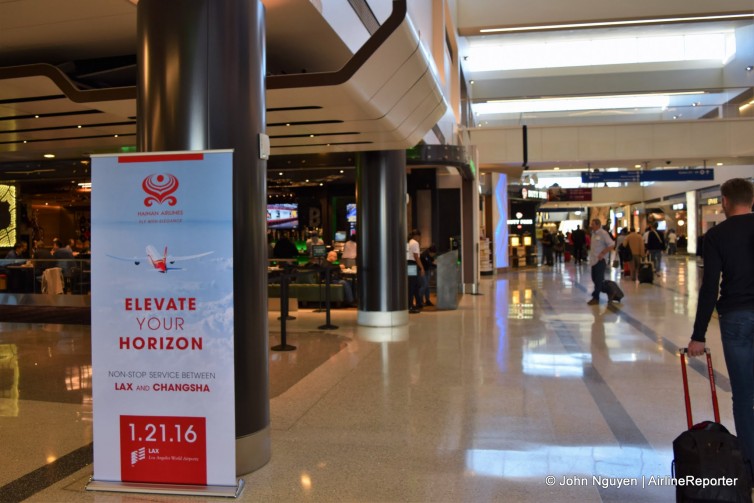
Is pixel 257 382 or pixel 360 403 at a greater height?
pixel 257 382

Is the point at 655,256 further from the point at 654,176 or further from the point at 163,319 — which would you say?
the point at 163,319

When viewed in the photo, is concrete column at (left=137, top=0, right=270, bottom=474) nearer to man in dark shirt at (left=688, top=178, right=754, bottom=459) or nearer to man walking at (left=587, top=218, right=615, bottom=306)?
man in dark shirt at (left=688, top=178, right=754, bottom=459)

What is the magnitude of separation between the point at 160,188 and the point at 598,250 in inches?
394

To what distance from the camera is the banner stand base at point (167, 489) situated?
10.8 ft

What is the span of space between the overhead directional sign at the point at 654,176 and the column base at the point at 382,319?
17773mm

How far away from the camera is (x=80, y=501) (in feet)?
10.8

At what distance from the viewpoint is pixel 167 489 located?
10.9 ft

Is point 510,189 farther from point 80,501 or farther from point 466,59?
point 80,501

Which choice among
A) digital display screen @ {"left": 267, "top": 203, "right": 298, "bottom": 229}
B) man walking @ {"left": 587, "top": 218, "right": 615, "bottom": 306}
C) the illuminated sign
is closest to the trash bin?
man walking @ {"left": 587, "top": 218, "right": 615, "bottom": 306}

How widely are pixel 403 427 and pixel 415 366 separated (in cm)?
218

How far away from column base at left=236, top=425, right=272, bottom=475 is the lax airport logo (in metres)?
0.53

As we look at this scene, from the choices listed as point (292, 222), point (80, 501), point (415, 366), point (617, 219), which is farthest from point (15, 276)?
point (617, 219)

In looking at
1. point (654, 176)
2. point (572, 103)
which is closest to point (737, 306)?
point (572, 103)

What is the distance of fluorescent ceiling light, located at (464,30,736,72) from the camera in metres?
21.1
